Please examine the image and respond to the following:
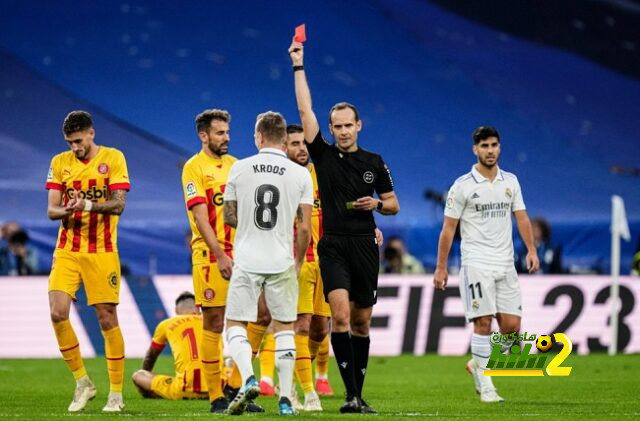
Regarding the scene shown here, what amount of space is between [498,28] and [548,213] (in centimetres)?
427

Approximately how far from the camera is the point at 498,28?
27875 mm

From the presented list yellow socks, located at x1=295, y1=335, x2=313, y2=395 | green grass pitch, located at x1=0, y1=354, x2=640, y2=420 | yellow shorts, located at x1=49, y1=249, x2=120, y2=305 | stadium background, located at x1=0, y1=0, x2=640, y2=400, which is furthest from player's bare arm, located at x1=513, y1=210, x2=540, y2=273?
stadium background, located at x1=0, y1=0, x2=640, y2=400

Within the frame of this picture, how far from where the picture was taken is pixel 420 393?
1280 cm

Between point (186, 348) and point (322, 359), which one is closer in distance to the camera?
point (186, 348)

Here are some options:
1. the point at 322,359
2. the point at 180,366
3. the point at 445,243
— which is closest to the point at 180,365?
the point at 180,366

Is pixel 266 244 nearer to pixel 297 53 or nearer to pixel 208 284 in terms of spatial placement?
pixel 208 284

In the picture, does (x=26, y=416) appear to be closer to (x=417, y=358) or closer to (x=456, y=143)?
(x=417, y=358)

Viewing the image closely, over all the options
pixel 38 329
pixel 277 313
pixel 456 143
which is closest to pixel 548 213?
pixel 456 143

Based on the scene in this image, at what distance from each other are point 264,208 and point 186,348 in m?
3.30

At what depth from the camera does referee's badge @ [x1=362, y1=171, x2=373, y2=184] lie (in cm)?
1040

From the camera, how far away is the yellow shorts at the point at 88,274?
1067 centimetres

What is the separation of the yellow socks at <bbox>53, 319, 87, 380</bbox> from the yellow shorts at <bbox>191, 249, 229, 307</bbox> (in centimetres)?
115

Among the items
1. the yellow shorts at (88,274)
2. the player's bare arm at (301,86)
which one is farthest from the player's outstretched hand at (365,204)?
the yellow shorts at (88,274)

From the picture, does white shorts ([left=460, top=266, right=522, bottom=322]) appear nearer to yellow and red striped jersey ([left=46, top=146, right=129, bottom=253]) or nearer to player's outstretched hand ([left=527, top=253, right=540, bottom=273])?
player's outstretched hand ([left=527, top=253, right=540, bottom=273])
